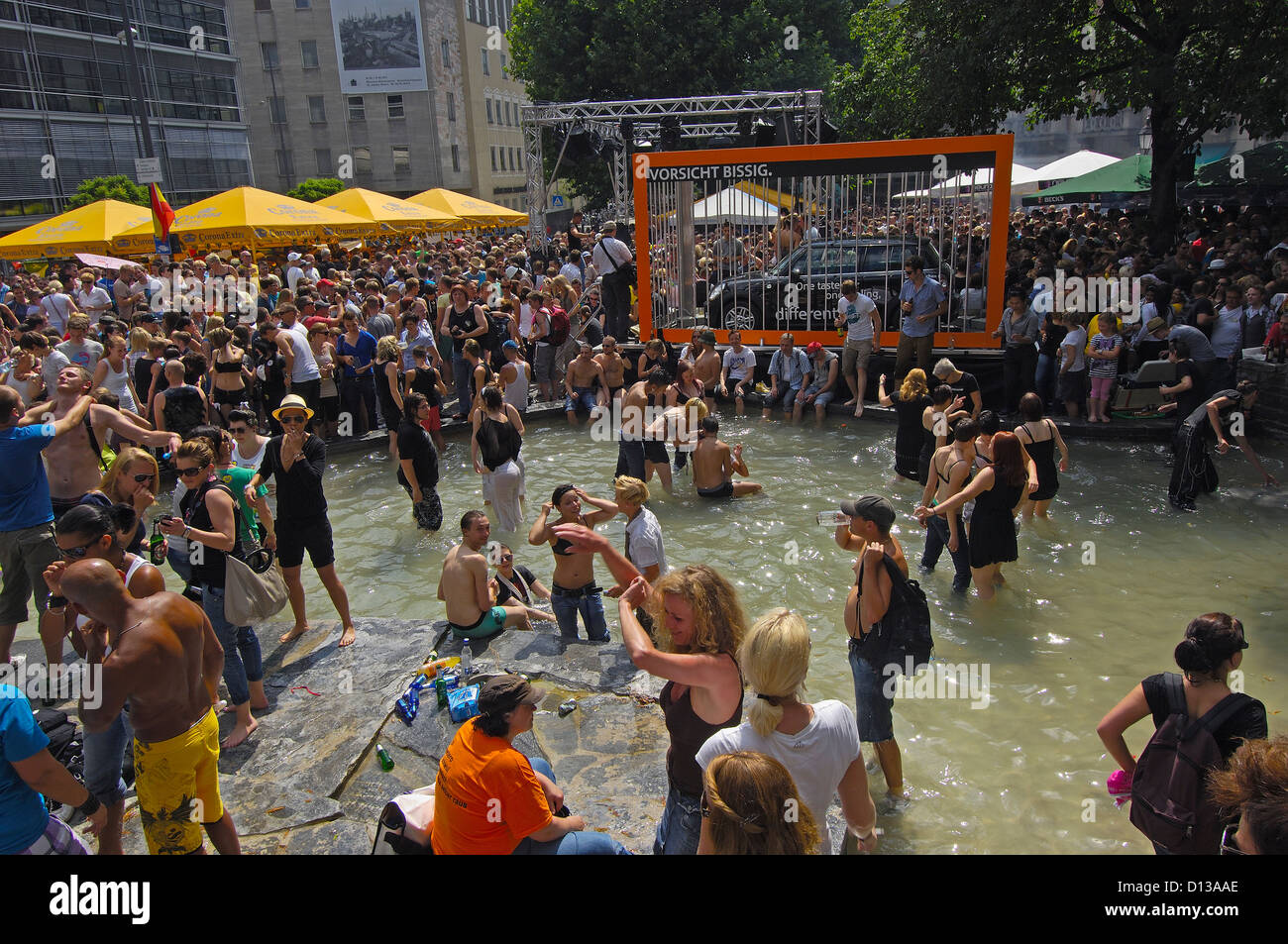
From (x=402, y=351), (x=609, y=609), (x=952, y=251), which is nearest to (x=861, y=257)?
(x=952, y=251)

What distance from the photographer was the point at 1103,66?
15.7 metres

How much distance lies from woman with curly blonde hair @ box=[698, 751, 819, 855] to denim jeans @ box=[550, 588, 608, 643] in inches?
148

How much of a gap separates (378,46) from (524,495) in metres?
42.8

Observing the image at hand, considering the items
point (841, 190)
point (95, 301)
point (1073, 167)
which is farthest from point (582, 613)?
point (1073, 167)

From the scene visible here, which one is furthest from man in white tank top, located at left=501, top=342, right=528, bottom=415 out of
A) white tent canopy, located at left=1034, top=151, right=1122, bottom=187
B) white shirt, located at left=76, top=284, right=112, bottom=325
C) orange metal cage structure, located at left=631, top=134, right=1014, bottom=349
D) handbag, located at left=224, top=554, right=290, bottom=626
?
white tent canopy, located at left=1034, top=151, right=1122, bottom=187

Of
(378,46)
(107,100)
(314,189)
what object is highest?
(378,46)

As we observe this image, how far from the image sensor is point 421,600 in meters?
7.27

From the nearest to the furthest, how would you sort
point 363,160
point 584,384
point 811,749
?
1. point 811,749
2. point 584,384
3. point 363,160

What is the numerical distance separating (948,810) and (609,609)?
326 cm

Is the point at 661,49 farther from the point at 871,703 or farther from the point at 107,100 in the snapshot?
the point at 871,703

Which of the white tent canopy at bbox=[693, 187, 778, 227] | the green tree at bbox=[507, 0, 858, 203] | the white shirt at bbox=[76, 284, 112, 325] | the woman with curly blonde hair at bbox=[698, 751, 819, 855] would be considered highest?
the green tree at bbox=[507, 0, 858, 203]

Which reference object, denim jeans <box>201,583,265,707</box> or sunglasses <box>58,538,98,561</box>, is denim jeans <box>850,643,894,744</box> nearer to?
denim jeans <box>201,583,265,707</box>

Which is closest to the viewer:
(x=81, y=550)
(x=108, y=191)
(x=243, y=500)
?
(x=81, y=550)

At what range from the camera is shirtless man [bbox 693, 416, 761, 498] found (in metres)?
8.84
